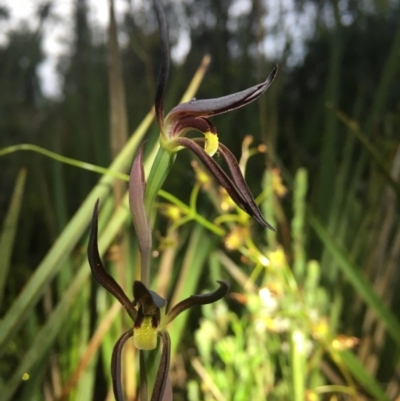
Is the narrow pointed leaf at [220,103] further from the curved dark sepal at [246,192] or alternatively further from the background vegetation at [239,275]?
the background vegetation at [239,275]

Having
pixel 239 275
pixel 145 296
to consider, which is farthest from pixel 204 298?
pixel 239 275

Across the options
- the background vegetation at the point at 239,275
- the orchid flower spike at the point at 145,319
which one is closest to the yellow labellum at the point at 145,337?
the orchid flower spike at the point at 145,319

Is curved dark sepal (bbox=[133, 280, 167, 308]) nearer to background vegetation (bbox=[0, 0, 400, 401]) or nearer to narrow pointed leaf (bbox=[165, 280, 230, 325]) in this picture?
narrow pointed leaf (bbox=[165, 280, 230, 325])

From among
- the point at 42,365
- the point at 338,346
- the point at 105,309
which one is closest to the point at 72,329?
the point at 105,309

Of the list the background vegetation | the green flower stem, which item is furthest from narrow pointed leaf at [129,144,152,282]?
the background vegetation

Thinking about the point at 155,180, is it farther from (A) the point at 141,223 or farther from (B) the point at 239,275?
(B) the point at 239,275

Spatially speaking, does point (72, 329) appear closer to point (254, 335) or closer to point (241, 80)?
point (254, 335)
